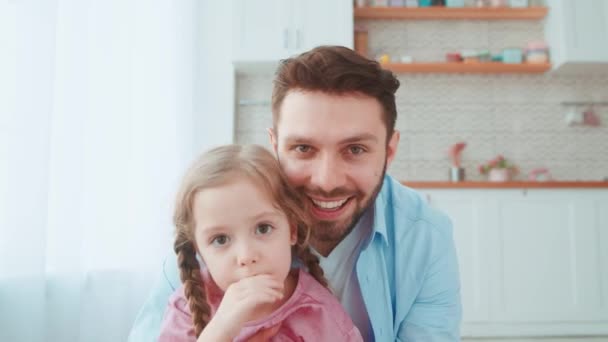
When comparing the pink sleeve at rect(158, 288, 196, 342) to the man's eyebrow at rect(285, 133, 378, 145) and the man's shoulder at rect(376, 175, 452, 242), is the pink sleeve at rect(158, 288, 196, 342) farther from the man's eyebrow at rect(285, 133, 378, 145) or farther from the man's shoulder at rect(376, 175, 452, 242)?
the man's shoulder at rect(376, 175, 452, 242)

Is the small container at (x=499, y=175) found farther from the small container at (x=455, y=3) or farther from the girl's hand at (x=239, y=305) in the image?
the girl's hand at (x=239, y=305)

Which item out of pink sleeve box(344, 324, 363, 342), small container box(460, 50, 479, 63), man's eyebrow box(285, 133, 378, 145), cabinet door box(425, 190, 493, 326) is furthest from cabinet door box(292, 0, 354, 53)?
pink sleeve box(344, 324, 363, 342)

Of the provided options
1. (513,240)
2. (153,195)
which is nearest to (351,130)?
(153,195)

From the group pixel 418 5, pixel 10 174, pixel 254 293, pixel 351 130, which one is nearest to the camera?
pixel 254 293

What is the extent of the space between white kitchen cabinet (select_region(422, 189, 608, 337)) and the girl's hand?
2502 millimetres

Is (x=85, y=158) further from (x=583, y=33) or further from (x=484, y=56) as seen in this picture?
(x=583, y=33)

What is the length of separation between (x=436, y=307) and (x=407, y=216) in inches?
10.7

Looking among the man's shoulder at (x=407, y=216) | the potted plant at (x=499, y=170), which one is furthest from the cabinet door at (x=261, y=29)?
the man's shoulder at (x=407, y=216)

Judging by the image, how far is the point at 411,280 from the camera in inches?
50.5

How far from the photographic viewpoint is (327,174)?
1090 mm

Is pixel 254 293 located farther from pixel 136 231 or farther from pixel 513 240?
pixel 513 240

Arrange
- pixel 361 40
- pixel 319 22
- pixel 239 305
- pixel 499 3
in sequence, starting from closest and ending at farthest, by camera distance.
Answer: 1. pixel 239 305
2. pixel 319 22
3. pixel 361 40
4. pixel 499 3

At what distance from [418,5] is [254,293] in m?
3.62

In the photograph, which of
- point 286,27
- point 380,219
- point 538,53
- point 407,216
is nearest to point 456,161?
point 538,53
